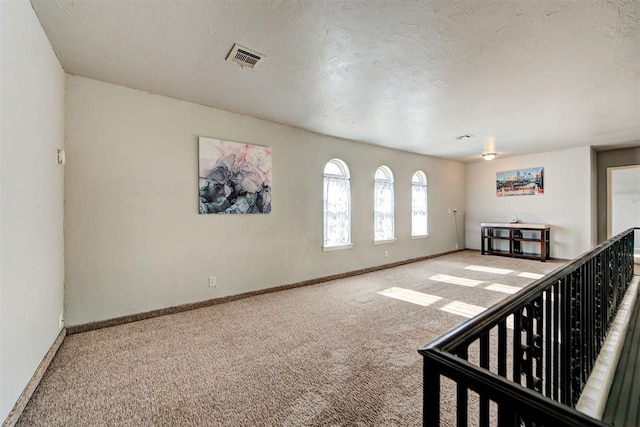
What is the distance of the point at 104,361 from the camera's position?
7.30 feet

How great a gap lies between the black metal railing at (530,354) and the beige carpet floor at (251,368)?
0.45 meters

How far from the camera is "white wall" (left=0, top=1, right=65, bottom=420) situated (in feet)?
4.99

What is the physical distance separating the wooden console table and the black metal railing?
4313mm

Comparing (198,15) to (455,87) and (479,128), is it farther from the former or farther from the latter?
(479,128)

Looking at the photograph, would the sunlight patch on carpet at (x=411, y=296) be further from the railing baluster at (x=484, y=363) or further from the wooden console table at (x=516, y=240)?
the wooden console table at (x=516, y=240)

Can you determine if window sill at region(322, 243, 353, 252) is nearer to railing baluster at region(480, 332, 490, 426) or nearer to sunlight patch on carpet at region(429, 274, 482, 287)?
sunlight patch on carpet at region(429, 274, 482, 287)

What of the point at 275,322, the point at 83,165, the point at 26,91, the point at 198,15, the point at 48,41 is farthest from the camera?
the point at 275,322

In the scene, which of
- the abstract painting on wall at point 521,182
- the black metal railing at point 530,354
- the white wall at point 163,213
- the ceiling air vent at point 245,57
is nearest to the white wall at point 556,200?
the abstract painting on wall at point 521,182

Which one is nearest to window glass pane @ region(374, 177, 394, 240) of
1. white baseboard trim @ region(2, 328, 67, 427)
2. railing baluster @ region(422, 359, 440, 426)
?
white baseboard trim @ region(2, 328, 67, 427)

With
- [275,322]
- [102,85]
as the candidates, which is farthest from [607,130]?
[102,85]

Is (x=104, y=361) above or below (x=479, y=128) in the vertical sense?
below

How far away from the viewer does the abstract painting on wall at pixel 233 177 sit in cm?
351

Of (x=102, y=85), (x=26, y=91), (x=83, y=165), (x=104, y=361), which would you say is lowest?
(x=104, y=361)

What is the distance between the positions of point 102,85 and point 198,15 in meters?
1.70
